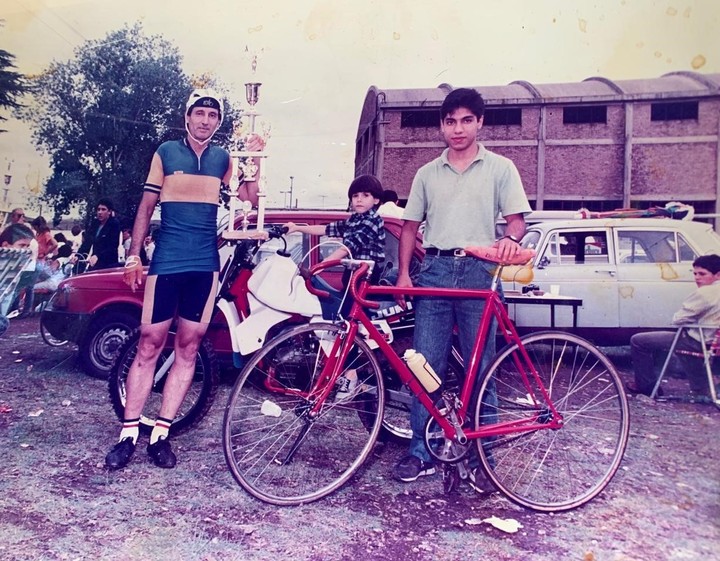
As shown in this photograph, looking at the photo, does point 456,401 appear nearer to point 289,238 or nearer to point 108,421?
point 289,238

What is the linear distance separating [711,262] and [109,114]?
13.6ft

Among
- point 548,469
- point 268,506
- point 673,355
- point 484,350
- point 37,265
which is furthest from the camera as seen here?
point 37,265

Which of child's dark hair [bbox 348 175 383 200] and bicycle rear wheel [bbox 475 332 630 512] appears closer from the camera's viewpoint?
bicycle rear wheel [bbox 475 332 630 512]

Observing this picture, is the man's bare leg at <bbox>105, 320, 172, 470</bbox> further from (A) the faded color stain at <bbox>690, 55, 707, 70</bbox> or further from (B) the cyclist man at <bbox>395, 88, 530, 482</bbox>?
(A) the faded color stain at <bbox>690, 55, 707, 70</bbox>

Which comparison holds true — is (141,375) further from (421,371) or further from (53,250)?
(53,250)

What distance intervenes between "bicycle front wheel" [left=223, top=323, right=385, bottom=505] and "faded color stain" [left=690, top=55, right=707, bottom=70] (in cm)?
250

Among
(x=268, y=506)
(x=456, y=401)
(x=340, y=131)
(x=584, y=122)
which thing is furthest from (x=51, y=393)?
(x=584, y=122)

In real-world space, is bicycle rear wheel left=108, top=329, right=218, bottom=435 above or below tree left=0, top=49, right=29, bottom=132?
A: below

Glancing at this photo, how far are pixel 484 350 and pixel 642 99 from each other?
201cm

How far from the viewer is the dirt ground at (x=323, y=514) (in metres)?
2.40

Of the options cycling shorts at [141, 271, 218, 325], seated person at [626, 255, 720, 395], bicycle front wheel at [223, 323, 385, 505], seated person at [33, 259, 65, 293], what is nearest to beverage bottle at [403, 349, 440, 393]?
bicycle front wheel at [223, 323, 385, 505]

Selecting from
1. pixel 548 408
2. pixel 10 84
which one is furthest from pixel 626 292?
pixel 10 84

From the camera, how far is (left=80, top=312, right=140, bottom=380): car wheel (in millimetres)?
4938

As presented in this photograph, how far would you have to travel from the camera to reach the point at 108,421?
3.89 m
